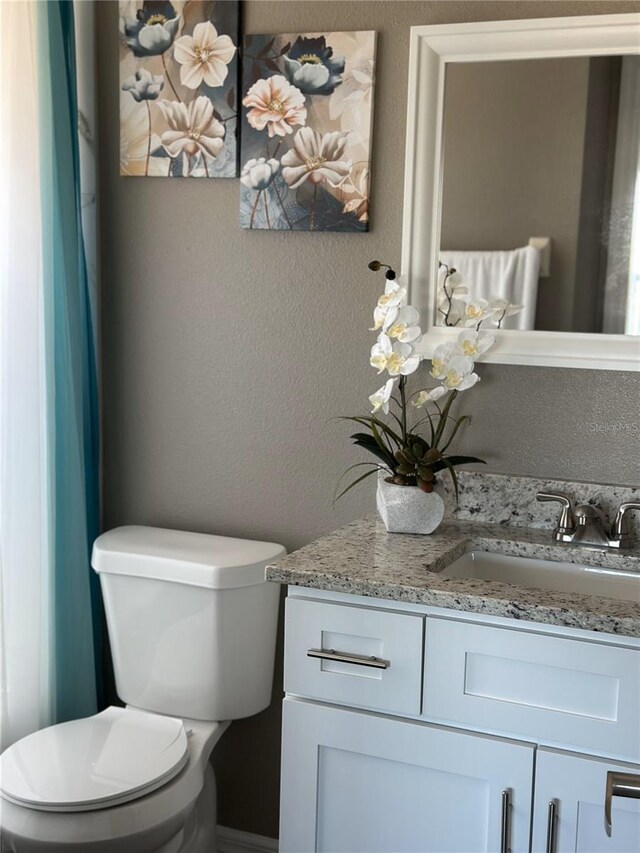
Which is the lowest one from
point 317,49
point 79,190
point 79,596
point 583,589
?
point 79,596

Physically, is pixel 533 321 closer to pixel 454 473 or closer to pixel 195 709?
pixel 454 473

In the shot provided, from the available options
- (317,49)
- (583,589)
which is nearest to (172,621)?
(583,589)

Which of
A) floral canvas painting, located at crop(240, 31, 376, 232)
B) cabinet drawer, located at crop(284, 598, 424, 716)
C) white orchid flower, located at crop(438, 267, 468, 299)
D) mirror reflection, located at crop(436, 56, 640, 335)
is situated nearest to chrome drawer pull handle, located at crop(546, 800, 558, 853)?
cabinet drawer, located at crop(284, 598, 424, 716)

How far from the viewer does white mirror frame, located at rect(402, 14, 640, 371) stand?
1.83 m

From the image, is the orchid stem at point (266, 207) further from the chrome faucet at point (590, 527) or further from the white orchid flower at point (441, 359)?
the chrome faucet at point (590, 527)

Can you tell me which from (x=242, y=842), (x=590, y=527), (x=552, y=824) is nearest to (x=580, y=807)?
(x=552, y=824)

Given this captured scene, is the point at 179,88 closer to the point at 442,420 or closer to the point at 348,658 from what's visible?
the point at 442,420

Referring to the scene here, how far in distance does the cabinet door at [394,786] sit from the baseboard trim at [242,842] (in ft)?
2.12

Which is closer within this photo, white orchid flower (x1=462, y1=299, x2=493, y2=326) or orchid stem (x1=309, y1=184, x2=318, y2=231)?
white orchid flower (x1=462, y1=299, x2=493, y2=326)

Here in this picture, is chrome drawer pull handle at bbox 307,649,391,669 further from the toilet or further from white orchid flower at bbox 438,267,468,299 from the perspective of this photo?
white orchid flower at bbox 438,267,468,299

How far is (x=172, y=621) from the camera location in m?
2.08

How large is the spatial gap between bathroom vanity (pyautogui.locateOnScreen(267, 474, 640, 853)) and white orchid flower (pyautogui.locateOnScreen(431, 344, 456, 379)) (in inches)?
14.7

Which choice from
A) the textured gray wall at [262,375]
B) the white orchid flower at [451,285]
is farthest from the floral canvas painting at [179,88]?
the white orchid flower at [451,285]

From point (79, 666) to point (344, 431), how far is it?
0.83 m
